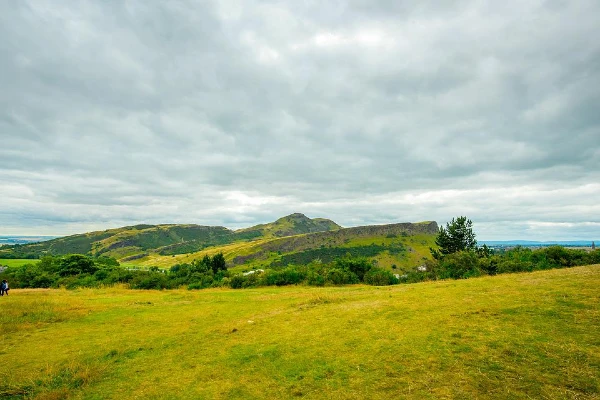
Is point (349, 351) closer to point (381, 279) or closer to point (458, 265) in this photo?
point (381, 279)

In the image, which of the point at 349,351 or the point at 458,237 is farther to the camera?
the point at 458,237

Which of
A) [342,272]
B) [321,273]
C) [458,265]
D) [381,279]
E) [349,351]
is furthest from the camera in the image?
[321,273]

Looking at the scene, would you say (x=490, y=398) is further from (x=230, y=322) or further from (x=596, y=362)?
(x=230, y=322)

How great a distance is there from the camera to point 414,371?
1039 centimetres

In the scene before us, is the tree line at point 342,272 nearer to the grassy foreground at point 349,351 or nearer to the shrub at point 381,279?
the shrub at point 381,279

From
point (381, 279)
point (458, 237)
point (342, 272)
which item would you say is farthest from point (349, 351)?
point (458, 237)

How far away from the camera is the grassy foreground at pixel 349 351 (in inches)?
375

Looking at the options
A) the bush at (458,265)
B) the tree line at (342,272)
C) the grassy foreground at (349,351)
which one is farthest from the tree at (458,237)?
the grassy foreground at (349,351)

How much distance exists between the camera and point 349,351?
1294 cm

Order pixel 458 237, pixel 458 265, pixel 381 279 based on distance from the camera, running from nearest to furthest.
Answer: pixel 381 279
pixel 458 265
pixel 458 237

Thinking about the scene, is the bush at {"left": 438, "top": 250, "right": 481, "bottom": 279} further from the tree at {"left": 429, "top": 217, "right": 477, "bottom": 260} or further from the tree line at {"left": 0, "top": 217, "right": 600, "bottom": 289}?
the tree at {"left": 429, "top": 217, "right": 477, "bottom": 260}

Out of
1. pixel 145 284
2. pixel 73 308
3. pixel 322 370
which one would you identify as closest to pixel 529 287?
pixel 322 370

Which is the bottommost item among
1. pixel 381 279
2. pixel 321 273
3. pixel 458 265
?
pixel 381 279

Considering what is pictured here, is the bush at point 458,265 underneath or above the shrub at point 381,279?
above
